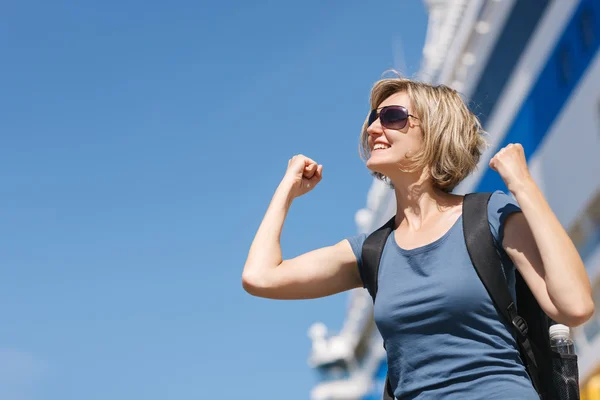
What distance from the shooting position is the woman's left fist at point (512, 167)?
2438 millimetres

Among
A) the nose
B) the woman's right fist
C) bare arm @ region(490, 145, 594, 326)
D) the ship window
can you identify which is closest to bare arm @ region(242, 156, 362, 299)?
the woman's right fist

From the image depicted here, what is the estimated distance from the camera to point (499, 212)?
2486 mm

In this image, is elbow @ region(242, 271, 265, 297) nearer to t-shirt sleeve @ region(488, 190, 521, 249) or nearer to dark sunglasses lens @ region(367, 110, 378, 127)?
dark sunglasses lens @ region(367, 110, 378, 127)

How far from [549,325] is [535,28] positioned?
11.3 m

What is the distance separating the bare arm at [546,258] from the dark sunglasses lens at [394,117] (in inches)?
16.9

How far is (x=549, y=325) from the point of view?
8.21 ft

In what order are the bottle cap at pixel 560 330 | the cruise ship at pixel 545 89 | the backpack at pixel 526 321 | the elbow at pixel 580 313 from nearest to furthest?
the elbow at pixel 580 313 < the backpack at pixel 526 321 < the bottle cap at pixel 560 330 < the cruise ship at pixel 545 89

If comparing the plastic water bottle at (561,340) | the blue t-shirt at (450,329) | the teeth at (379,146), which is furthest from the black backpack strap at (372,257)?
the plastic water bottle at (561,340)

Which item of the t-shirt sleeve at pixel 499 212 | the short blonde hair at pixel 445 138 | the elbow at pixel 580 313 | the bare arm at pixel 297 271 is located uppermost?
the short blonde hair at pixel 445 138

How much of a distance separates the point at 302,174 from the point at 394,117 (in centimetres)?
47

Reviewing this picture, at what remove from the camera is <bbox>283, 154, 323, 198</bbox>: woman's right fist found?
309 cm

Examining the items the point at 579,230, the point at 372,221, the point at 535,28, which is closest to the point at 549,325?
the point at 579,230

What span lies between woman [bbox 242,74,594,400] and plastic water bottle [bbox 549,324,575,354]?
157 mm

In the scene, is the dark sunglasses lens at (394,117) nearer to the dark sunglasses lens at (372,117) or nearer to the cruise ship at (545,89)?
the dark sunglasses lens at (372,117)
